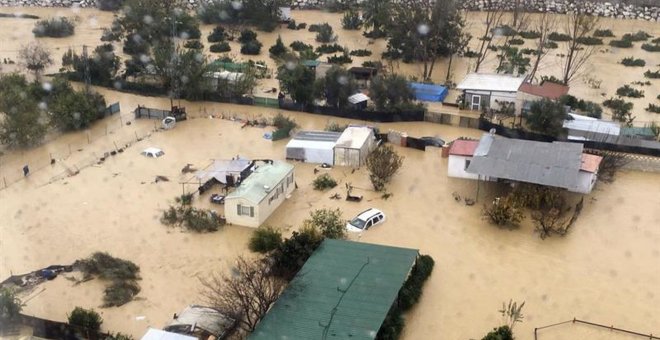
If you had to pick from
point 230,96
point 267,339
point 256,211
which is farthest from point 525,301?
point 230,96

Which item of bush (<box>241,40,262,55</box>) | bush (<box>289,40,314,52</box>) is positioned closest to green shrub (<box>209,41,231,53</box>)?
bush (<box>241,40,262,55</box>)

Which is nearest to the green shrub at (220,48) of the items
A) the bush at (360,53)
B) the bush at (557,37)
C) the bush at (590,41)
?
the bush at (360,53)

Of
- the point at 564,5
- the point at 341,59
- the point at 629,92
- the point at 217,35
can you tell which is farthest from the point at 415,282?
the point at 564,5

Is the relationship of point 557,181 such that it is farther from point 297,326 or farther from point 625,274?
point 297,326

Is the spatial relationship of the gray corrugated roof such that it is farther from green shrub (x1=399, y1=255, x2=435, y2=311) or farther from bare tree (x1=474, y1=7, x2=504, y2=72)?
bare tree (x1=474, y1=7, x2=504, y2=72)

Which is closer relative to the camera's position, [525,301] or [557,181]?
[525,301]

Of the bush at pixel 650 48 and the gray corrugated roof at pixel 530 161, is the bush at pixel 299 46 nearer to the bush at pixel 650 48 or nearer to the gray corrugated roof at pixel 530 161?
the gray corrugated roof at pixel 530 161

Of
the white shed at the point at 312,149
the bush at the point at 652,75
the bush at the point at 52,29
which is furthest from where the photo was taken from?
the bush at the point at 52,29
